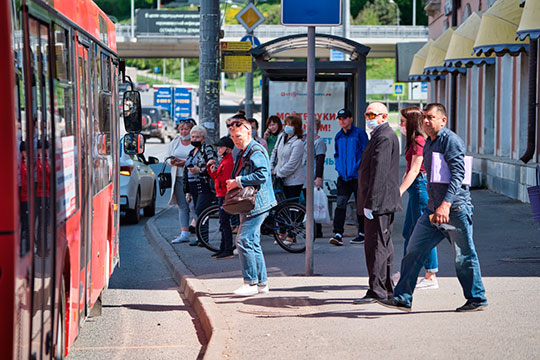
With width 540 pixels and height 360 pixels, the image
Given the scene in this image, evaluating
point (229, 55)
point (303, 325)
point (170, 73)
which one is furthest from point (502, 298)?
point (170, 73)

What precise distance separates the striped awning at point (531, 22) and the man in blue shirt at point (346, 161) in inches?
145

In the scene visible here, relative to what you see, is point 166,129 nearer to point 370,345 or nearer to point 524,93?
point 524,93

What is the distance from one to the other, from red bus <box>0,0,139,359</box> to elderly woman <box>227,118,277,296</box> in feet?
5.23

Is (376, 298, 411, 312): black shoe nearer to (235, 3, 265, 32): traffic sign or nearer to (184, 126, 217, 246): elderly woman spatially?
(184, 126, 217, 246): elderly woman

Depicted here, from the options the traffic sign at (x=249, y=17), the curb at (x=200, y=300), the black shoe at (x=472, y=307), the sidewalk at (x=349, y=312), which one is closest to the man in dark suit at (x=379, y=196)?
the sidewalk at (x=349, y=312)

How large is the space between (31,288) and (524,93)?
18.5 meters

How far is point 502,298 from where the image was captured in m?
8.76

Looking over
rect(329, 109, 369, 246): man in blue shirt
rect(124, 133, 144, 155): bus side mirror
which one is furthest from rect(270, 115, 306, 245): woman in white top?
rect(124, 133, 144, 155): bus side mirror

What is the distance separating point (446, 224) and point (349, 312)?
3.57 ft

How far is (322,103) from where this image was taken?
16.1 m

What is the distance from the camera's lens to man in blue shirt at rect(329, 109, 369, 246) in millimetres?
13102

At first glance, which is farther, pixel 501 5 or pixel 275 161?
pixel 501 5

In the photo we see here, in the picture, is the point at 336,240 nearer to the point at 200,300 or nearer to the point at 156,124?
the point at 200,300

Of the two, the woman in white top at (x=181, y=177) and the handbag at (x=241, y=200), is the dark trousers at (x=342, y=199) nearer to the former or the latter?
the woman in white top at (x=181, y=177)
